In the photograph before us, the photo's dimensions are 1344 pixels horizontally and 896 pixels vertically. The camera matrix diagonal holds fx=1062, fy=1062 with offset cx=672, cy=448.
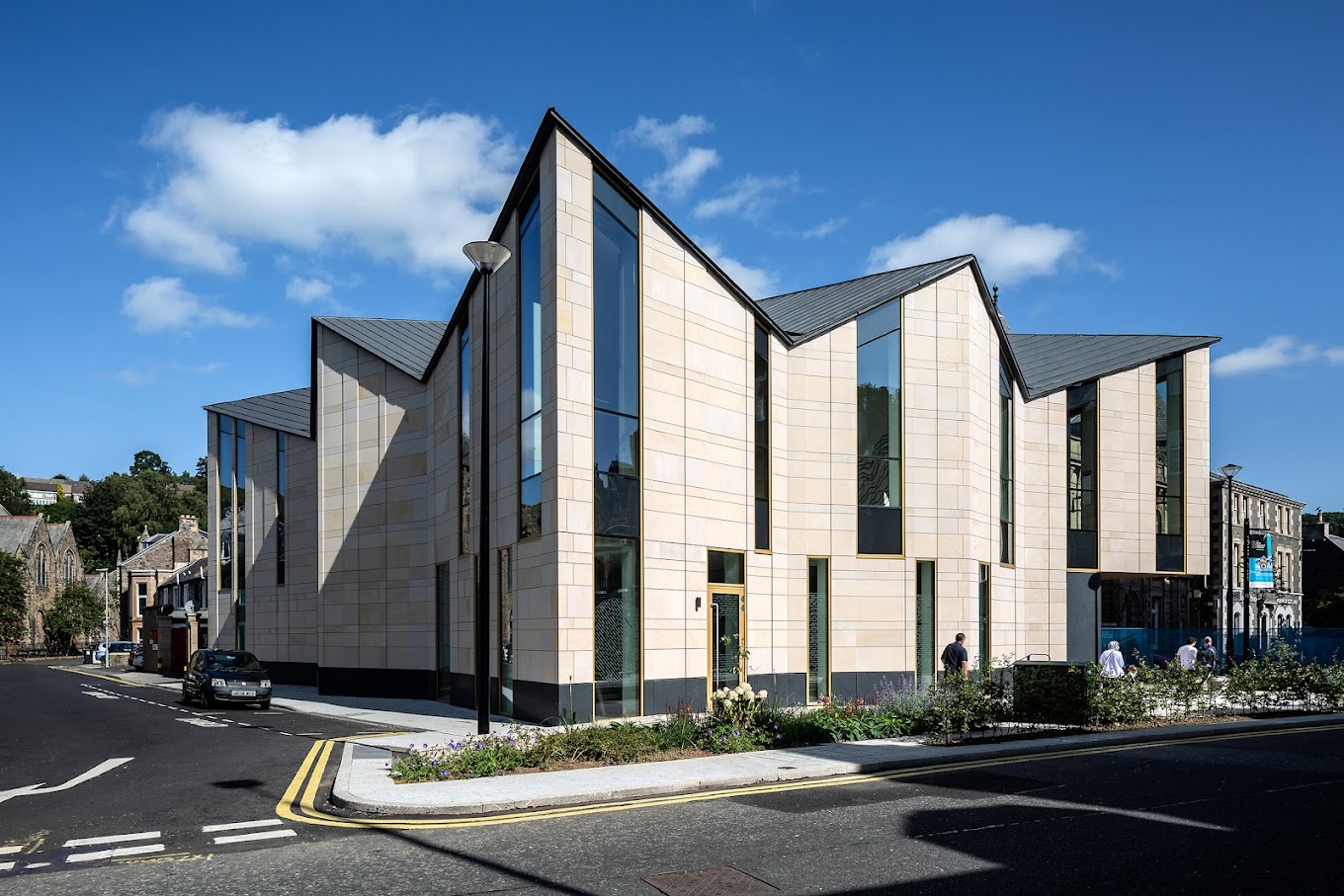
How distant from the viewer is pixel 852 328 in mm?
27484

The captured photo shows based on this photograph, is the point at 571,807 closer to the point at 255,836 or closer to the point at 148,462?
the point at 255,836

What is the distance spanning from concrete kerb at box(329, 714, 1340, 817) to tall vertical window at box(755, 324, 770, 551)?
30.8ft

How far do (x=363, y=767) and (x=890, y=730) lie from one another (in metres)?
8.28

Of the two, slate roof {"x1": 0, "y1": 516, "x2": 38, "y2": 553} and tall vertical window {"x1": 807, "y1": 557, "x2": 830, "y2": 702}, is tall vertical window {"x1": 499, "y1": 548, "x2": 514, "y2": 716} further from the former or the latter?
slate roof {"x1": 0, "y1": 516, "x2": 38, "y2": 553}

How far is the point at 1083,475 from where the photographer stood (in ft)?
116

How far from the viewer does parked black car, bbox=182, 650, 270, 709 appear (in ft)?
91.7

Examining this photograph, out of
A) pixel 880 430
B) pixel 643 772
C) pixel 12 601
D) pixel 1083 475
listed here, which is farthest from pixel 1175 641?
pixel 12 601

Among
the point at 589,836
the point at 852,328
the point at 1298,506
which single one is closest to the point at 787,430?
the point at 852,328

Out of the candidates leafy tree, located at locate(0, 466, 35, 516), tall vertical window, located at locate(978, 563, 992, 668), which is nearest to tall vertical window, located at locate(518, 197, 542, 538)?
tall vertical window, located at locate(978, 563, 992, 668)

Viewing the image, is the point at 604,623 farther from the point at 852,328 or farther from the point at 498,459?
the point at 852,328

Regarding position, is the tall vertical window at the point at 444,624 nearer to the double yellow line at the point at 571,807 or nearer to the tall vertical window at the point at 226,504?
the double yellow line at the point at 571,807

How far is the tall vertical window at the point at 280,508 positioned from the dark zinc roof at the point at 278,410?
2.59 ft

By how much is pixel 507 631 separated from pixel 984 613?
44.3 feet

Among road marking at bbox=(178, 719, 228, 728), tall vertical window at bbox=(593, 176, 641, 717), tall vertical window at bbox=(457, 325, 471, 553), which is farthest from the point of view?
tall vertical window at bbox=(457, 325, 471, 553)
